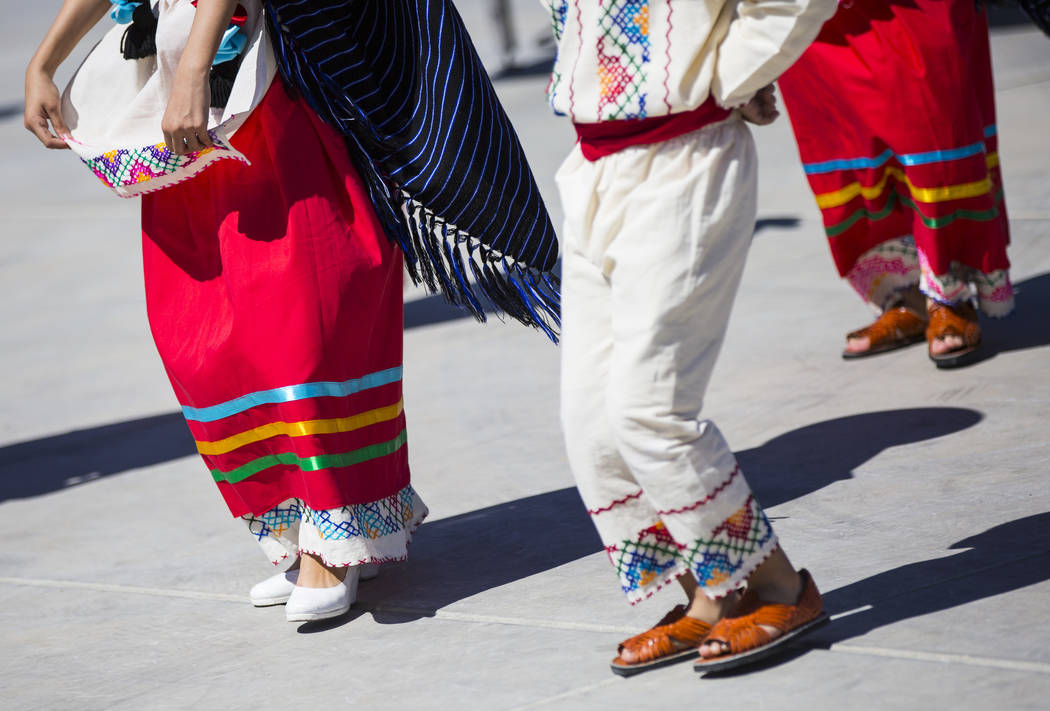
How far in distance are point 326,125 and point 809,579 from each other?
1334 mm

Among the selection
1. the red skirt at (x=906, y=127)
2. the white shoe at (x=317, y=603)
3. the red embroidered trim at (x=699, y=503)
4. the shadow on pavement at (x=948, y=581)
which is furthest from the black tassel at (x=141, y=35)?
the red skirt at (x=906, y=127)

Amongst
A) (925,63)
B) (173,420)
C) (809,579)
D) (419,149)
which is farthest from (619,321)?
(173,420)

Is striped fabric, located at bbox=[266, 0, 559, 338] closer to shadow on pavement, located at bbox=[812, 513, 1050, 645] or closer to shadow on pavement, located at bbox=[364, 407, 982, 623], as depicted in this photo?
shadow on pavement, located at bbox=[364, 407, 982, 623]

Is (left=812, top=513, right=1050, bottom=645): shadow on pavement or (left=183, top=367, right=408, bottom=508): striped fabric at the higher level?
(left=183, top=367, right=408, bottom=508): striped fabric

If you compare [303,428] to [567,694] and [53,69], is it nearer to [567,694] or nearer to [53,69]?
[567,694]

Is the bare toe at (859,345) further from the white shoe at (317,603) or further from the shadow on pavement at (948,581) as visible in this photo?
the white shoe at (317,603)

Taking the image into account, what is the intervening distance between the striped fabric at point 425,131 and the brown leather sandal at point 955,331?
147 centimetres

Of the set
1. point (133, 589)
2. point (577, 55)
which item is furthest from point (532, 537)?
point (577, 55)

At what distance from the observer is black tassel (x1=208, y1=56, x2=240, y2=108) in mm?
2945

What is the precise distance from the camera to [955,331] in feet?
13.8

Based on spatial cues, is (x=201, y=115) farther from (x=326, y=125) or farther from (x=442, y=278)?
(x=442, y=278)

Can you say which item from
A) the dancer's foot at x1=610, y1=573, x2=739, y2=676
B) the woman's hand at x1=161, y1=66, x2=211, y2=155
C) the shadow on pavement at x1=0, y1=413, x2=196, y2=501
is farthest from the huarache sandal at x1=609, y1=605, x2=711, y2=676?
the shadow on pavement at x1=0, y1=413, x2=196, y2=501

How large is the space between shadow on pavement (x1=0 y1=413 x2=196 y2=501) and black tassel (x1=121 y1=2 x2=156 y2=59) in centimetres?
180

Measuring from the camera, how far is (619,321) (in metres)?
2.39
